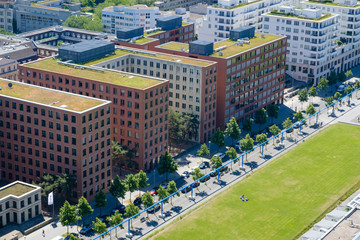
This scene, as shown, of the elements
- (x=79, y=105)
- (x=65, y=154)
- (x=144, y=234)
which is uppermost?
(x=79, y=105)

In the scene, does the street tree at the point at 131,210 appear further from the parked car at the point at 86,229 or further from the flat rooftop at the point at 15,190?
the flat rooftop at the point at 15,190

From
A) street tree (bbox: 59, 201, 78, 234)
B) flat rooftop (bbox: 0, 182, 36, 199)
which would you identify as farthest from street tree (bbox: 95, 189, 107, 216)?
flat rooftop (bbox: 0, 182, 36, 199)

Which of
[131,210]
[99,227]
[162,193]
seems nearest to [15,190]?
[99,227]

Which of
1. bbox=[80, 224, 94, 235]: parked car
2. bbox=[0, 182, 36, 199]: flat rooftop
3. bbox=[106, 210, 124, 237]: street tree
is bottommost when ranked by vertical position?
bbox=[80, 224, 94, 235]: parked car

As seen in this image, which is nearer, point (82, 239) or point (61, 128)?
point (82, 239)

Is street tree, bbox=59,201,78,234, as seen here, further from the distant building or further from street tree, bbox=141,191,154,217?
street tree, bbox=141,191,154,217

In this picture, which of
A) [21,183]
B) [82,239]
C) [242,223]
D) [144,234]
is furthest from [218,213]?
[21,183]

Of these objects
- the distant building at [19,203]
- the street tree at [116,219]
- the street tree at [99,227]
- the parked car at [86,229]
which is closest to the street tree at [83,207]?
the parked car at [86,229]

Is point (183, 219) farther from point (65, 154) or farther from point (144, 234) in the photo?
point (65, 154)
